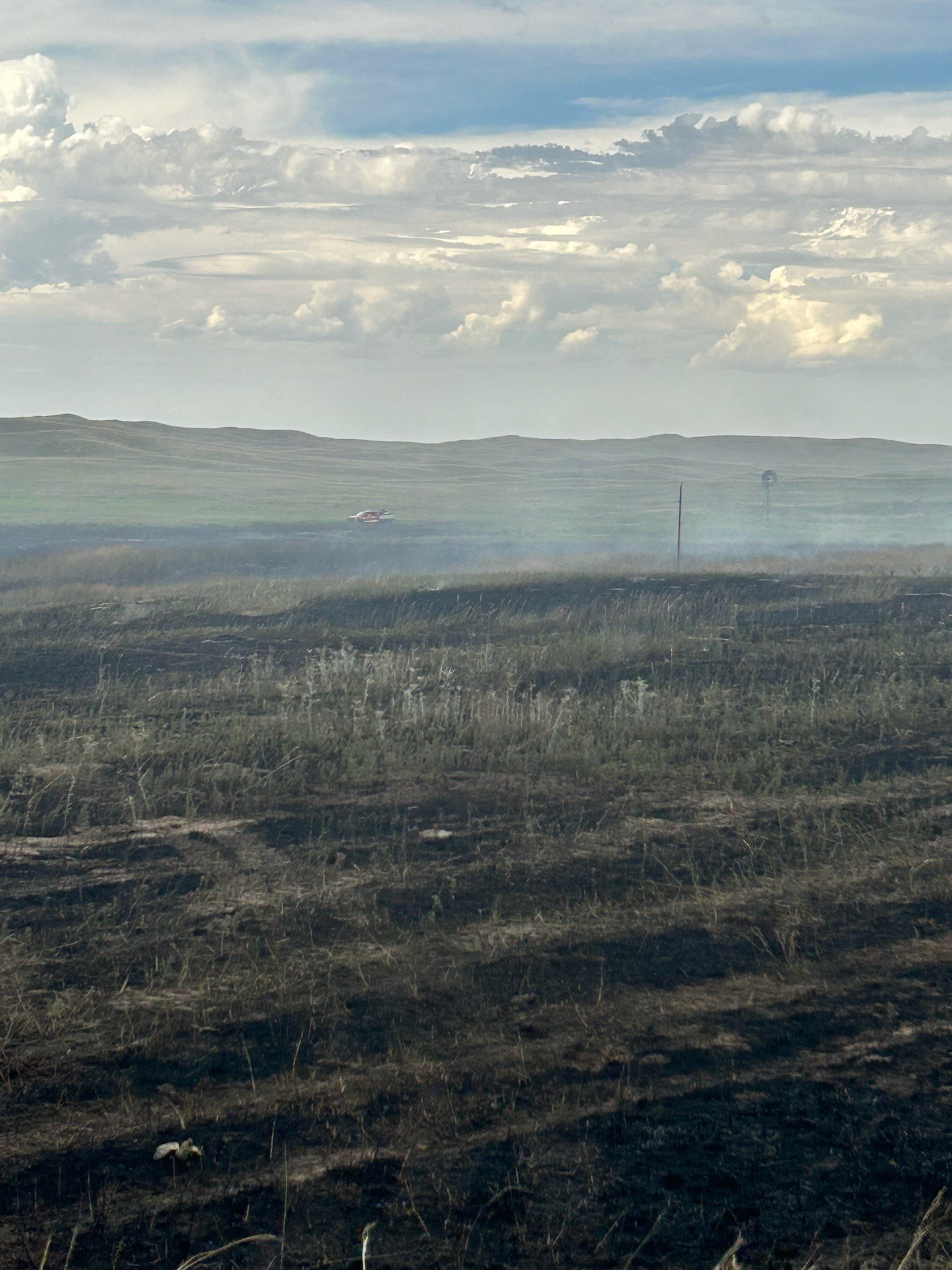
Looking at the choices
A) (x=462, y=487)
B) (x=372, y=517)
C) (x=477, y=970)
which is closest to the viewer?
(x=477, y=970)

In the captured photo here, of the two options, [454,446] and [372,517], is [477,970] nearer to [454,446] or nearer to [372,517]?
[372,517]

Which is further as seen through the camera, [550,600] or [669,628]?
[550,600]

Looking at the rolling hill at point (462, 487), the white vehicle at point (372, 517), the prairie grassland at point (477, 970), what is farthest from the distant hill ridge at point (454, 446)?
the prairie grassland at point (477, 970)

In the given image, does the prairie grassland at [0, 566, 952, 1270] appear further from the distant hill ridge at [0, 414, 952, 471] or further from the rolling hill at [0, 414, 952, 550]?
the distant hill ridge at [0, 414, 952, 471]

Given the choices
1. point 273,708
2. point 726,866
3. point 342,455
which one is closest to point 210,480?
point 342,455

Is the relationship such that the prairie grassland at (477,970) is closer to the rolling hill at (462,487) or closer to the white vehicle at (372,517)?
the rolling hill at (462,487)

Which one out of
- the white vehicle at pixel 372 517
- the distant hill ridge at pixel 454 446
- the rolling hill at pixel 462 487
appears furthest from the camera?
the distant hill ridge at pixel 454 446

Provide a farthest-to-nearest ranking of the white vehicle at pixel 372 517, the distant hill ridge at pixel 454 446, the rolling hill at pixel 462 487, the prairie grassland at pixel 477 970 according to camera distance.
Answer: the distant hill ridge at pixel 454 446 → the rolling hill at pixel 462 487 → the white vehicle at pixel 372 517 → the prairie grassland at pixel 477 970

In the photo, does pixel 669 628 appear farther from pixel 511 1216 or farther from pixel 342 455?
pixel 342 455

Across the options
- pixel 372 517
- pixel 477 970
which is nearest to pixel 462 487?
pixel 372 517
